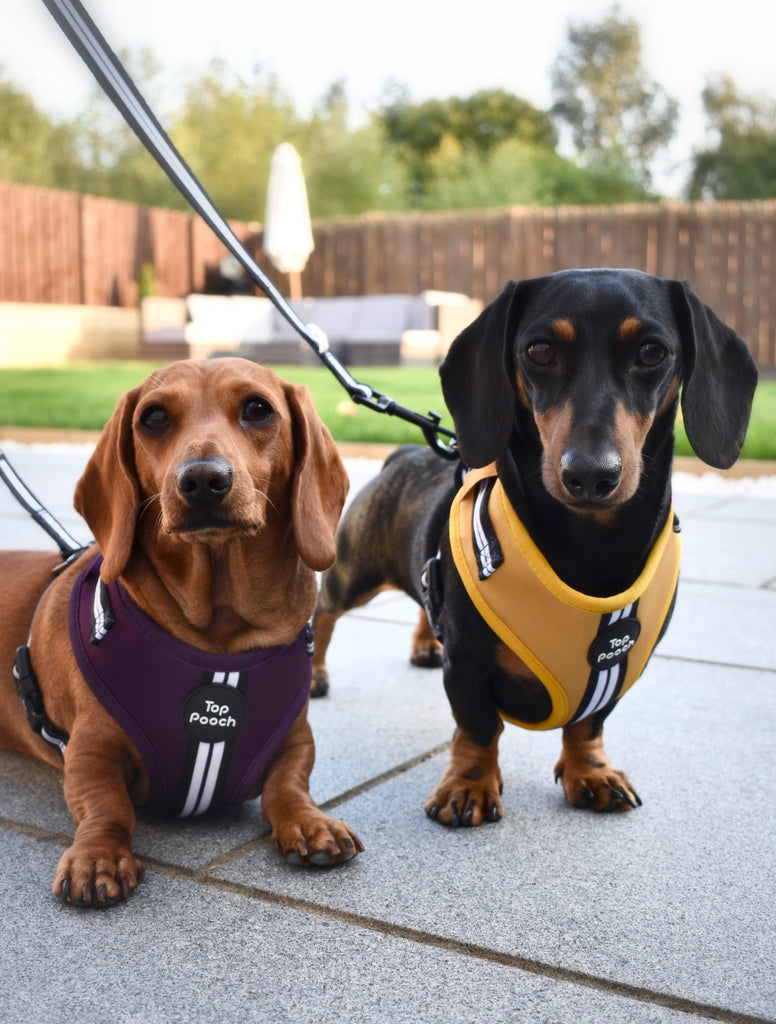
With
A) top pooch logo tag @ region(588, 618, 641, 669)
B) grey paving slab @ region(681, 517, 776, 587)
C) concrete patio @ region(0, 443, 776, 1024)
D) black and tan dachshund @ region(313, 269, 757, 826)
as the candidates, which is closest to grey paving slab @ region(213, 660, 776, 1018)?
concrete patio @ region(0, 443, 776, 1024)

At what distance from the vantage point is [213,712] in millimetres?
2328

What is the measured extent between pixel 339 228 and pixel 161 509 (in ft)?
68.9

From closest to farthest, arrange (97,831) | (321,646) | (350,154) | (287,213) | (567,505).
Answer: (97,831)
(567,505)
(321,646)
(287,213)
(350,154)

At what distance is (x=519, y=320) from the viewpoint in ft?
8.41

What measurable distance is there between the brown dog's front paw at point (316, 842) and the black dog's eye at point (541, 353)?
108 centimetres

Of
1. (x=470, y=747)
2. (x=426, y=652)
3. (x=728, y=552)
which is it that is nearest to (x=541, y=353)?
(x=470, y=747)

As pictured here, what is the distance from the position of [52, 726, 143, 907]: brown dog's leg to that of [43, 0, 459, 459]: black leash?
4.07 feet

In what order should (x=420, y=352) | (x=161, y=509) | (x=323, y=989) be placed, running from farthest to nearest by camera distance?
1. (x=420, y=352)
2. (x=161, y=509)
3. (x=323, y=989)

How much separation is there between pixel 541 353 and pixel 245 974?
138 centimetres

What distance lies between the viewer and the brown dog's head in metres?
2.22

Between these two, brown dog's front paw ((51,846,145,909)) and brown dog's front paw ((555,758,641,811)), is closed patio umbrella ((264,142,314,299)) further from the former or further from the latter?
brown dog's front paw ((51,846,145,909))

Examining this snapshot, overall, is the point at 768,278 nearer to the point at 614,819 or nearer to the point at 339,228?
the point at 339,228

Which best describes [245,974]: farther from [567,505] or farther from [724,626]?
[724,626]

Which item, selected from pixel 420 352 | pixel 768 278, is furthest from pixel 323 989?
pixel 768 278
